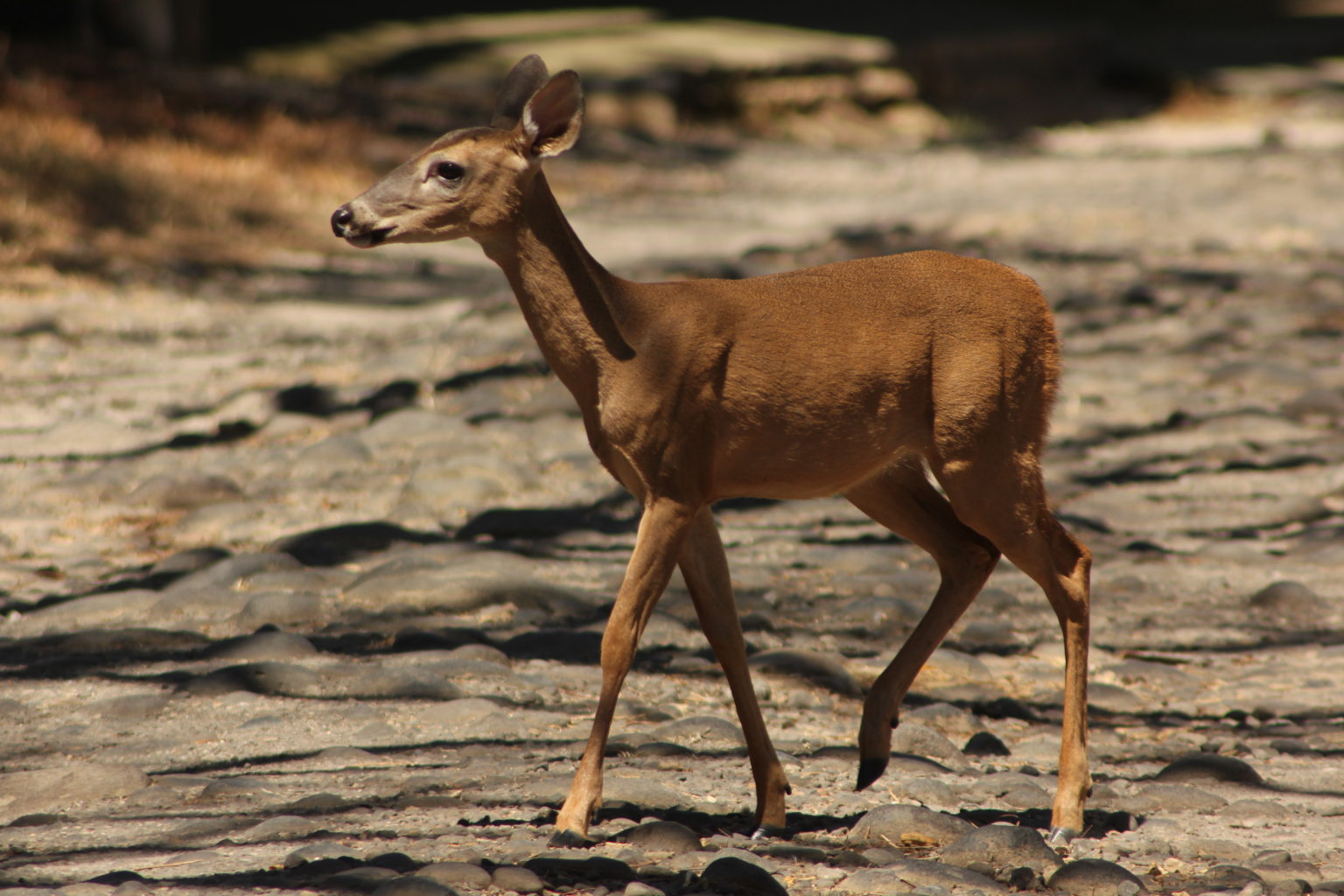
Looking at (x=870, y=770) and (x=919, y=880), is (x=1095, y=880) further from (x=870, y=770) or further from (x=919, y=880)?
(x=870, y=770)

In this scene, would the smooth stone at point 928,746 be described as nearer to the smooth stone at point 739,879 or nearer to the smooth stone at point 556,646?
the smooth stone at point 556,646

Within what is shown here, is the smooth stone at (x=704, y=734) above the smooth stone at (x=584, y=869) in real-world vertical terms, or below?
below

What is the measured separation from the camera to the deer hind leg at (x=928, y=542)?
473cm

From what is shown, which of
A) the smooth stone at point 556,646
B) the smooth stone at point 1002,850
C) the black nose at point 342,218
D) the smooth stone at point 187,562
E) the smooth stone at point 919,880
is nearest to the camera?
the smooth stone at point 919,880

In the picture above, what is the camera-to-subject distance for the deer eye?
13.8 feet

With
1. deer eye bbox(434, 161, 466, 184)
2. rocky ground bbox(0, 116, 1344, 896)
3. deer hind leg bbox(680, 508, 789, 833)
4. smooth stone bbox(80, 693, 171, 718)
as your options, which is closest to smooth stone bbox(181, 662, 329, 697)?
rocky ground bbox(0, 116, 1344, 896)

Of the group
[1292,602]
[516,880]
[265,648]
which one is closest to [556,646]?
[265,648]

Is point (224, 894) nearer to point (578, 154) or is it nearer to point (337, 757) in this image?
point (337, 757)

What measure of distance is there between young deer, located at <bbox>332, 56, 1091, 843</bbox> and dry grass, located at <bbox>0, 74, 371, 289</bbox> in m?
7.91

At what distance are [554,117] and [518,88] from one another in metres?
0.28

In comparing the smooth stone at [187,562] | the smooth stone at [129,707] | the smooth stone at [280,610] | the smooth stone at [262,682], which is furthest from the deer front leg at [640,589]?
the smooth stone at [187,562]

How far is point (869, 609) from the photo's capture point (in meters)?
6.12

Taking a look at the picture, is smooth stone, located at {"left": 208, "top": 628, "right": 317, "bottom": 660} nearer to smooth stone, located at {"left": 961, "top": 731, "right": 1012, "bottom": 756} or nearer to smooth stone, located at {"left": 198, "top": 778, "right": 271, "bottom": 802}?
smooth stone, located at {"left": 198, "top": 778, "right": 271, "bottom": 802}

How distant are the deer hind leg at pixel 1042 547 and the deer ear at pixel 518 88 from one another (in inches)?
61.2
